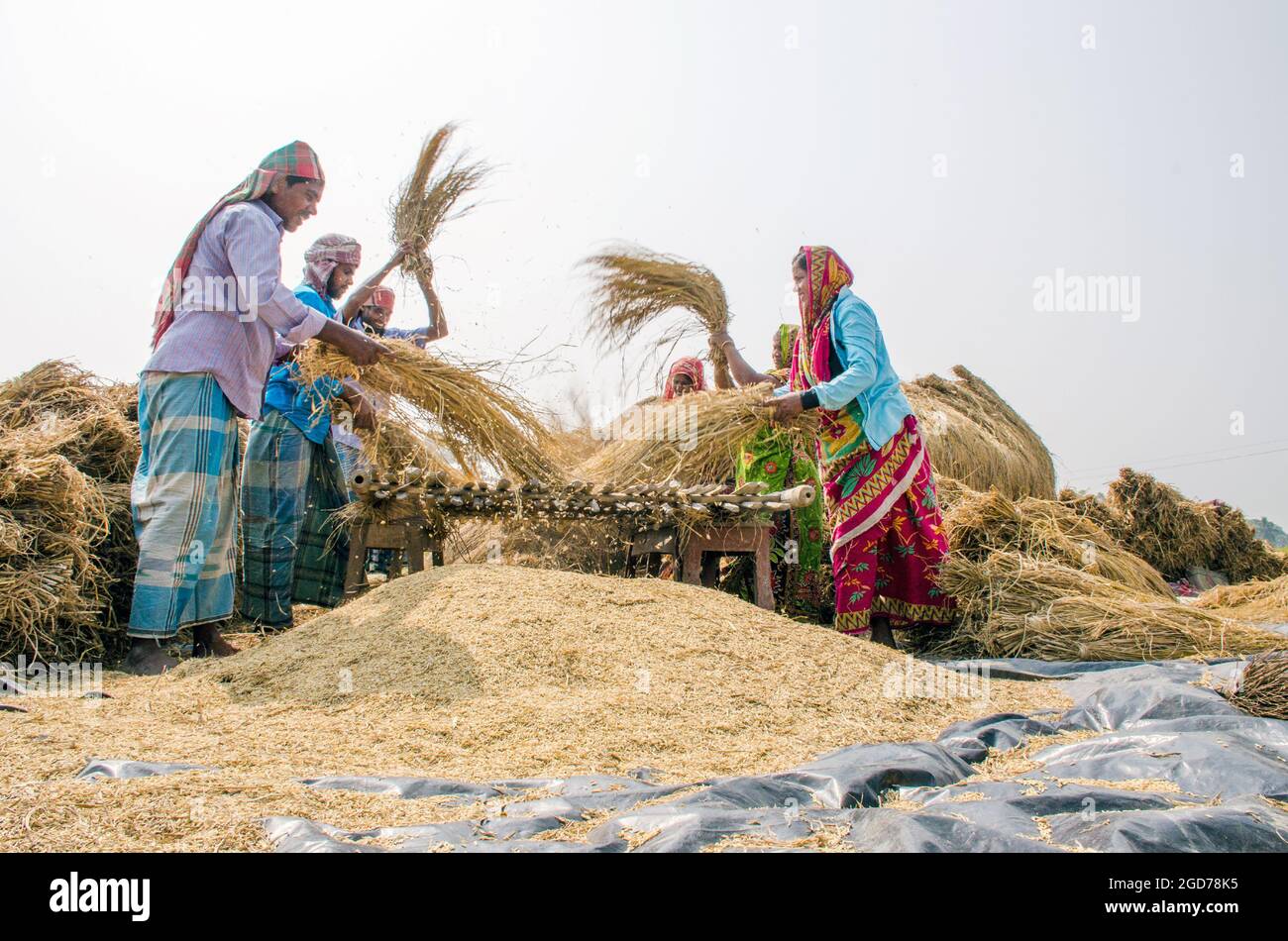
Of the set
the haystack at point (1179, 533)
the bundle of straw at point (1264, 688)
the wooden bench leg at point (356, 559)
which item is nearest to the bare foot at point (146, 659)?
the wooden bench leg at point (356, 559)

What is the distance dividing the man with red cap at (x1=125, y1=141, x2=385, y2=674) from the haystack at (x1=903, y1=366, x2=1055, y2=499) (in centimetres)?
511

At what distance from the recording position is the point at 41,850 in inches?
59.7

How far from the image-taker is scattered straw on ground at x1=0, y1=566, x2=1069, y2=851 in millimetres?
1796

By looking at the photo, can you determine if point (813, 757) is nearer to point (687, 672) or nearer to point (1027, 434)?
point (687, 672)

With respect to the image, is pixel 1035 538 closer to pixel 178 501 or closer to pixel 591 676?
pixel 591 676

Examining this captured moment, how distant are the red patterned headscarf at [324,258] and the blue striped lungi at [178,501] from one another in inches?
51.9

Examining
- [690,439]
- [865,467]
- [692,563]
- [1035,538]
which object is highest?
[690,439]

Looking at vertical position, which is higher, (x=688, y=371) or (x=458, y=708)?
(x=688, y=371)

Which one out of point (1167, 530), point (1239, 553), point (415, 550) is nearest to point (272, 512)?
point (415, 550)

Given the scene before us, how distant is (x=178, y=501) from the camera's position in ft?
11.9

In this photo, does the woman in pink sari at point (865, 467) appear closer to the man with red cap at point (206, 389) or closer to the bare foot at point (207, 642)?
the man with red cap at point (206, 389)

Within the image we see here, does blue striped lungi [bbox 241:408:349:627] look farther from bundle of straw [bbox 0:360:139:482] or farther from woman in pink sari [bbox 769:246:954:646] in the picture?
woman in pink sari [bbox 769:246:954:646]

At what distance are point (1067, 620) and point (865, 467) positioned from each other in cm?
110
